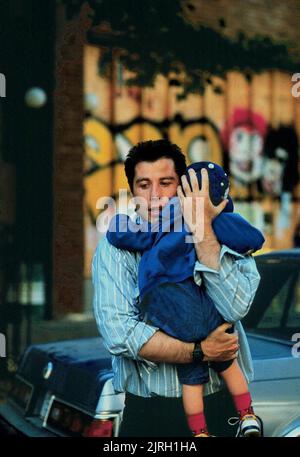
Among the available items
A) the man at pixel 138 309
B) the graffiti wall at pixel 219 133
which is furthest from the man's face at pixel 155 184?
the graffiti wall at pixel 219 133

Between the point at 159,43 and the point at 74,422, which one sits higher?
the point at 159,43

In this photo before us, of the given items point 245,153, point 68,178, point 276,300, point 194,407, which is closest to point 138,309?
point 194,407

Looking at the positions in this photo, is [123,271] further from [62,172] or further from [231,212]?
[62,172]

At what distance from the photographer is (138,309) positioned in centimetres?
270

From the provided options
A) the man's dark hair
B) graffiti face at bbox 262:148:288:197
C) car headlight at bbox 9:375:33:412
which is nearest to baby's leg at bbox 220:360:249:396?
the man's dark hair

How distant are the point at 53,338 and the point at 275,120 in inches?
151

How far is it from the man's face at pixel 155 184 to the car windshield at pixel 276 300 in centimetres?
103

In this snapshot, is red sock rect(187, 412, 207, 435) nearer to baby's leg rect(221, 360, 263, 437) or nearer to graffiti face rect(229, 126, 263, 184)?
baby's leg rect(221, 360, 263, 437)

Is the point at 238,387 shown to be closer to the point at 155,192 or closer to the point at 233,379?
the point at 233,379

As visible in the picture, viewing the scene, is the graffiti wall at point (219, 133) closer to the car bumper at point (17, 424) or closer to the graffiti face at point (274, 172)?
the graffiti face at point (274, 172)

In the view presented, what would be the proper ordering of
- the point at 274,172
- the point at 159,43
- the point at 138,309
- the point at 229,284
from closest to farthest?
1. the point at 229,284
2. the point at 138,309
3. the point at 159,43
4. the point at 274,172

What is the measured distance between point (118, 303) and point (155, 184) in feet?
1.56

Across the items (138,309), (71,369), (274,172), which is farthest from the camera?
(274,172)

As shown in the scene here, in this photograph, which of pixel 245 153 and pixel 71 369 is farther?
pixel 245 153
